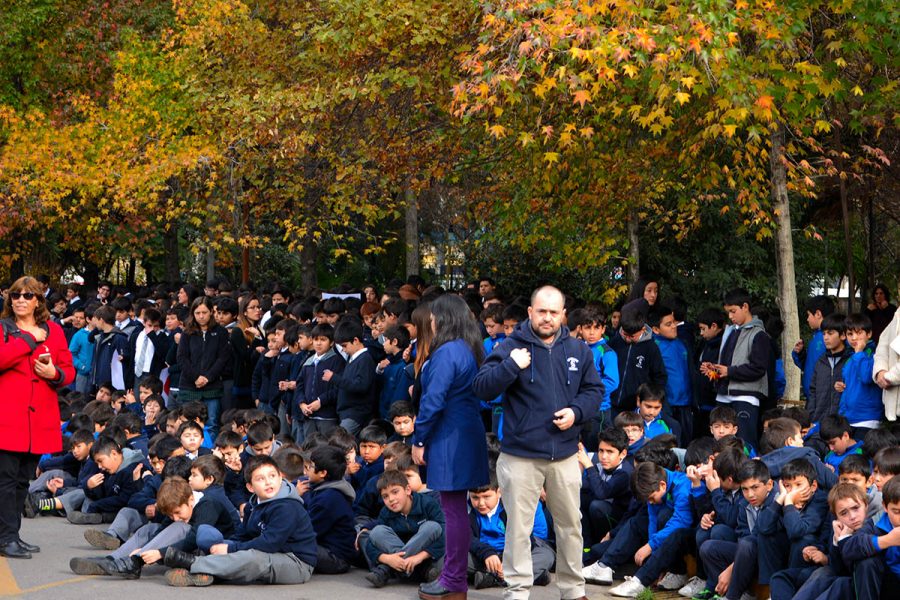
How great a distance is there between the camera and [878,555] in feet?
23.5

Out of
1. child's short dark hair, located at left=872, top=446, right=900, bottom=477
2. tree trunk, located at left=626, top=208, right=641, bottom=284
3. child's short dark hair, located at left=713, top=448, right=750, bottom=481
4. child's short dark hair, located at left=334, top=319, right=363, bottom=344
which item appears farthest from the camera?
tree trunk, located at left=626, top=208, right=641, bottom=284

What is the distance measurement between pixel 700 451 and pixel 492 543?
1.69 m

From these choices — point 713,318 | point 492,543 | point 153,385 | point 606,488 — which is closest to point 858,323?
point 713,318

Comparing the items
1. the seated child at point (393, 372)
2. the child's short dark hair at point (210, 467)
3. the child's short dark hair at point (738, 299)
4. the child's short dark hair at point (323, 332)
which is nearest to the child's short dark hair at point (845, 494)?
the child's short dark hair at point (210, 467)

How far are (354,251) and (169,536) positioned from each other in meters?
24.5

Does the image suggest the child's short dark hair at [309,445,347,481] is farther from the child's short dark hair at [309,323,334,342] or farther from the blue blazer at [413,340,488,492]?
the child's short dark hair at [309,323,334,342]

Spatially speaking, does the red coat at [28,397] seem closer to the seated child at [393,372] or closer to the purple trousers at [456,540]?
the purple trousers at [456,540]

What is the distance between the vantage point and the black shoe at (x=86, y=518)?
12102 mm

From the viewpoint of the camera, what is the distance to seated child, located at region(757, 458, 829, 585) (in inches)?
311

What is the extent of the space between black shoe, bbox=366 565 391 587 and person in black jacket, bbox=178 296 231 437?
21.2 ft

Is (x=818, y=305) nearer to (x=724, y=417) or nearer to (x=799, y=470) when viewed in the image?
(x=724, y=417)

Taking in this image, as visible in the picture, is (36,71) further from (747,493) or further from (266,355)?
(747,493)

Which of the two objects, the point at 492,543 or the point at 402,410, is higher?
the point at 402,410

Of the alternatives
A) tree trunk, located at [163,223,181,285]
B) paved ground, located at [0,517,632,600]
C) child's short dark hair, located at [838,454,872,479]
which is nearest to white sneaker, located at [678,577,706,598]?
paved ground, located at [0,517,632,600]
